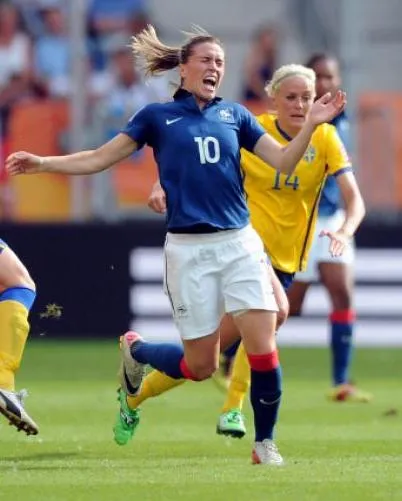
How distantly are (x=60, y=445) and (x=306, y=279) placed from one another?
2974 millimetres

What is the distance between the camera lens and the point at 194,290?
8727mm

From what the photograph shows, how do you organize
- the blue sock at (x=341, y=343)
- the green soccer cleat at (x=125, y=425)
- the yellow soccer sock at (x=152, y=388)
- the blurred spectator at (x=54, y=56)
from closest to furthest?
1. the green soccer cleat at (x=125, y=425)
2. the yellow soccer sock at (x=152, y=388)
3. the blue sock at (x=341, y=343)
4. the blurred spectator at (x=54, y=56)

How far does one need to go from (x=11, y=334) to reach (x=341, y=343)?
14.4ft

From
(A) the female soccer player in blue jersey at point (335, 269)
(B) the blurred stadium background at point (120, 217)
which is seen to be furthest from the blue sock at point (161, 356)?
(B) the blurred stadium background at point (120, 217)

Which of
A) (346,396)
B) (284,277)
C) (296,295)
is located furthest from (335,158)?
(346,396)

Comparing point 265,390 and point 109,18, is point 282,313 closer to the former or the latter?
point 265,390

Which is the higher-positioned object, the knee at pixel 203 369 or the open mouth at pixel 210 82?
the open mouth at pixel 210 82

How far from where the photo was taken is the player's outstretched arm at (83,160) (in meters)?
8.59

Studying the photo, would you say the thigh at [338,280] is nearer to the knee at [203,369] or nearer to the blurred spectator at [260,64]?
the knee at [203,369]

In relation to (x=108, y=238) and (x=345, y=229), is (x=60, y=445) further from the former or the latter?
(x=108, y=238)

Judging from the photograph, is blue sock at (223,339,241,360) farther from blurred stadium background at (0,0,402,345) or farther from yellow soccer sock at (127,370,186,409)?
blurred stadium background at (0,0,402,345)

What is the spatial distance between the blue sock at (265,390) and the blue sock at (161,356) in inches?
29.5

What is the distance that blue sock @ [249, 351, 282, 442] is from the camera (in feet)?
28.1

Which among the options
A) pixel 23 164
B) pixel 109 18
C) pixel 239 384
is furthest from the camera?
pixel 109 18
